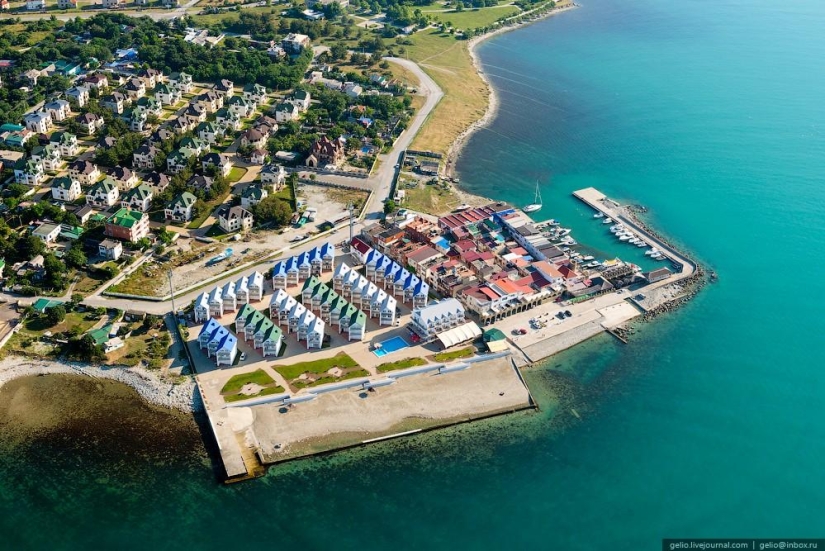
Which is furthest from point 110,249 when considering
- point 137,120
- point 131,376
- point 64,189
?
point 137,120

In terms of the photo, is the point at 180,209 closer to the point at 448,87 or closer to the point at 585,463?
the point at 585,463

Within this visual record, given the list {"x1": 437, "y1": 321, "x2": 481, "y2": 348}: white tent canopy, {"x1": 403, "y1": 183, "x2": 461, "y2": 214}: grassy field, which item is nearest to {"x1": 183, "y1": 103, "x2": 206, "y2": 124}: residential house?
{"x1": 403, "y1": 183, "x2": 461, "y2": 214}: grassy field

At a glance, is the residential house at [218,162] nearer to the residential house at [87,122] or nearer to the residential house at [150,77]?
the residential house at [87,122]

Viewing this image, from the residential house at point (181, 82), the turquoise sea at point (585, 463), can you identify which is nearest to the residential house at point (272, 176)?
the turquoise sea at point (585, 463)

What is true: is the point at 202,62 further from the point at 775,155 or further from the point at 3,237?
the point at 775,155

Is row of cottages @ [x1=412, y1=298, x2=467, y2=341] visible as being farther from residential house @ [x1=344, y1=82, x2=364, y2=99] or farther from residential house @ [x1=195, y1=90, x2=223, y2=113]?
residential house @ [x1=344, y1=82, x2=364, y2=99]
